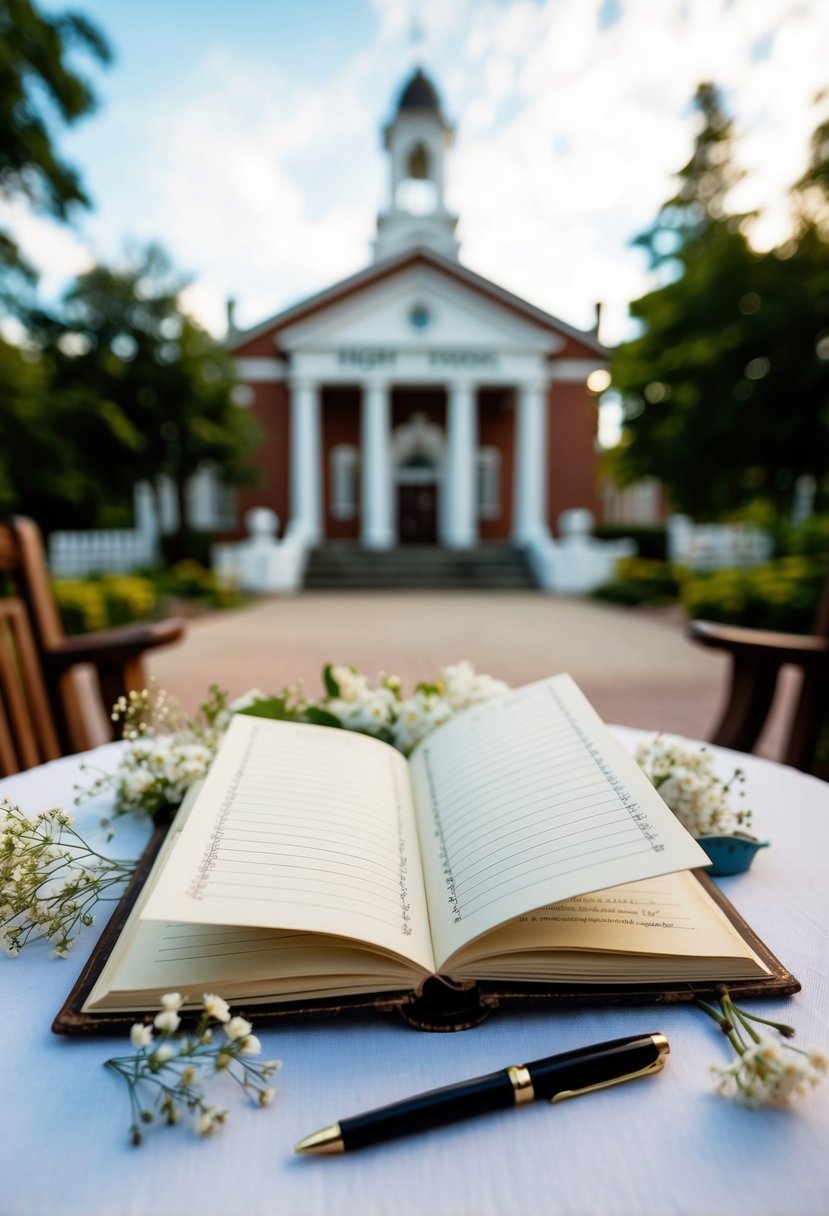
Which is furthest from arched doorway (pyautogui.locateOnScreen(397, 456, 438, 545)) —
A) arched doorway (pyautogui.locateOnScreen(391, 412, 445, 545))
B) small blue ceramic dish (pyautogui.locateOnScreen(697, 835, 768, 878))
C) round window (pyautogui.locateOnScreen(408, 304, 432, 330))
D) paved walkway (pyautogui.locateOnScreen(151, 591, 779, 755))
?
small blue ceramic dish (pyautogui.locateOnScreen(697, 835, 768, 878))

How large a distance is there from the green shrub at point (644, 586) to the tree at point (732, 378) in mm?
1586

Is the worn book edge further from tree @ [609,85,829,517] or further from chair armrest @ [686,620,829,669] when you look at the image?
tree @ [609,85,829,517]

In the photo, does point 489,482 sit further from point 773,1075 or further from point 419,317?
point 773,1075

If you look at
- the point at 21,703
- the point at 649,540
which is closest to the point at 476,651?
the point at 21,703

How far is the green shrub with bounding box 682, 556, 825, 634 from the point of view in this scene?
308 inches

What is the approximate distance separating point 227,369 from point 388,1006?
52.4ft

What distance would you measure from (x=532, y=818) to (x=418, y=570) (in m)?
15.4

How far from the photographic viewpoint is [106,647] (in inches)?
82.0

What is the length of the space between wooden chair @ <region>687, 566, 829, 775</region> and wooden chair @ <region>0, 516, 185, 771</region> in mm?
1723

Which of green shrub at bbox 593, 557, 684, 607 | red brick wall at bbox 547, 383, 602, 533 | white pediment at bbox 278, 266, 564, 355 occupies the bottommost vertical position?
green shrub at bbox 593, 557, 684, 607

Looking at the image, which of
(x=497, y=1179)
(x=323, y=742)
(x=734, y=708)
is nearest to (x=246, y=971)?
(x=497, y=1179)

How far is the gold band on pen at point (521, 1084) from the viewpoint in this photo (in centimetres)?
61

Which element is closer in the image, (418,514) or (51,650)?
(51,650)

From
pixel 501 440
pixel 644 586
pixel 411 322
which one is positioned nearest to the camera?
pixel 644 586
